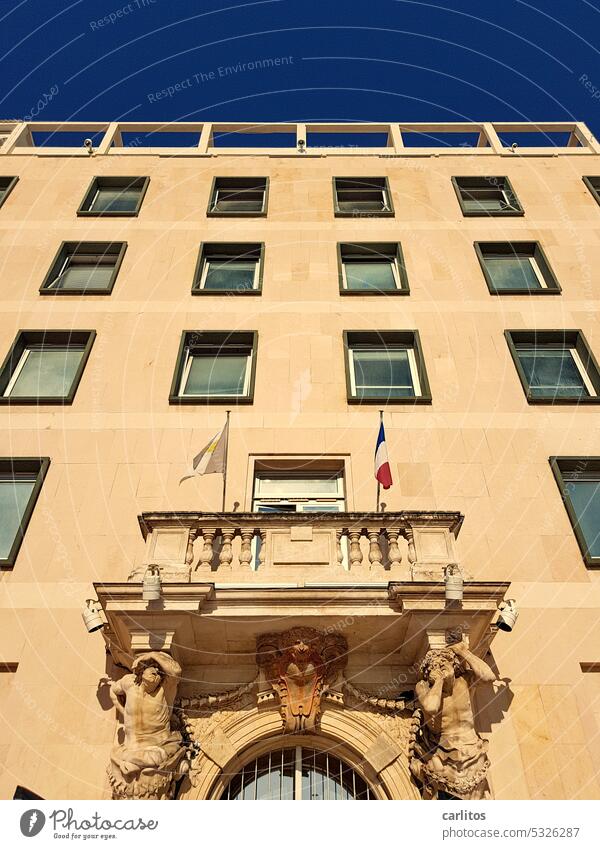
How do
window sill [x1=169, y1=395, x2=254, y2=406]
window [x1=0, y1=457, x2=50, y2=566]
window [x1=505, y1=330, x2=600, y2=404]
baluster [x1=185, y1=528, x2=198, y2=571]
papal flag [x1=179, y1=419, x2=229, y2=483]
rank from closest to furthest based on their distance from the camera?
baluster [x1=185, y1=528, x2=198, y2=571], papal flag [x1=179, y1=419, x2=229, y2=483], window [x1=0, y1=457, x2=50, y2=566], window sill [x1=169, y1=395, x2=254, y2=406], window [x1=505, y1=330, x2=600, y2=404]

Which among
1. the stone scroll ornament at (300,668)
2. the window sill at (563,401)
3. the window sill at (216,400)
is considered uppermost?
the window sill at (216,400)

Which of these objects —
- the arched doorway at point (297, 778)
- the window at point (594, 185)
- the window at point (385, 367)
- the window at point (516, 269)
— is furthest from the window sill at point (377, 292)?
the arched doorway at point (297, 778)

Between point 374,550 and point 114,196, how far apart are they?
18.0 meters

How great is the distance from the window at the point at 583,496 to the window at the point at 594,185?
1236 centimetres

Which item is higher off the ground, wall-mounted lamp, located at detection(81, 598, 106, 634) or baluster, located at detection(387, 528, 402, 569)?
baluster, located at detection(387, 528, 402, 569)

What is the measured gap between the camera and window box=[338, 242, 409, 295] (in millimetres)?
19734

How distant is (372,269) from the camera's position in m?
21.0

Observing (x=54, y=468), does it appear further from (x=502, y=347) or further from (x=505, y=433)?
(x=502, y=347)

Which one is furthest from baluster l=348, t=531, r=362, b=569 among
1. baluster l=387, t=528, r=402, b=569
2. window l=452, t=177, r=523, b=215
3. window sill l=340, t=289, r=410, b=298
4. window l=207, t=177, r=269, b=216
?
window l=207, t=177, r=269, b=216

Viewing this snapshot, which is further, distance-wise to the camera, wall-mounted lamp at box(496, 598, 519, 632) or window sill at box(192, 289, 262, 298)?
window sill at box(192, 289, 262, 298)

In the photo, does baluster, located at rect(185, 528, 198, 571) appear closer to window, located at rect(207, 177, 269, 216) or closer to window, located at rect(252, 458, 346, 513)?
window, located at rect(252, 458, 346, 513)

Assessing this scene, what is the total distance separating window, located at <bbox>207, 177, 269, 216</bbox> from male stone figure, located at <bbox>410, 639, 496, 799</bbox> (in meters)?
17.7

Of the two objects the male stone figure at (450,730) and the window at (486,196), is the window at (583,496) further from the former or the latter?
the window at (486,196)

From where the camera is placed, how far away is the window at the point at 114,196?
22.9m
